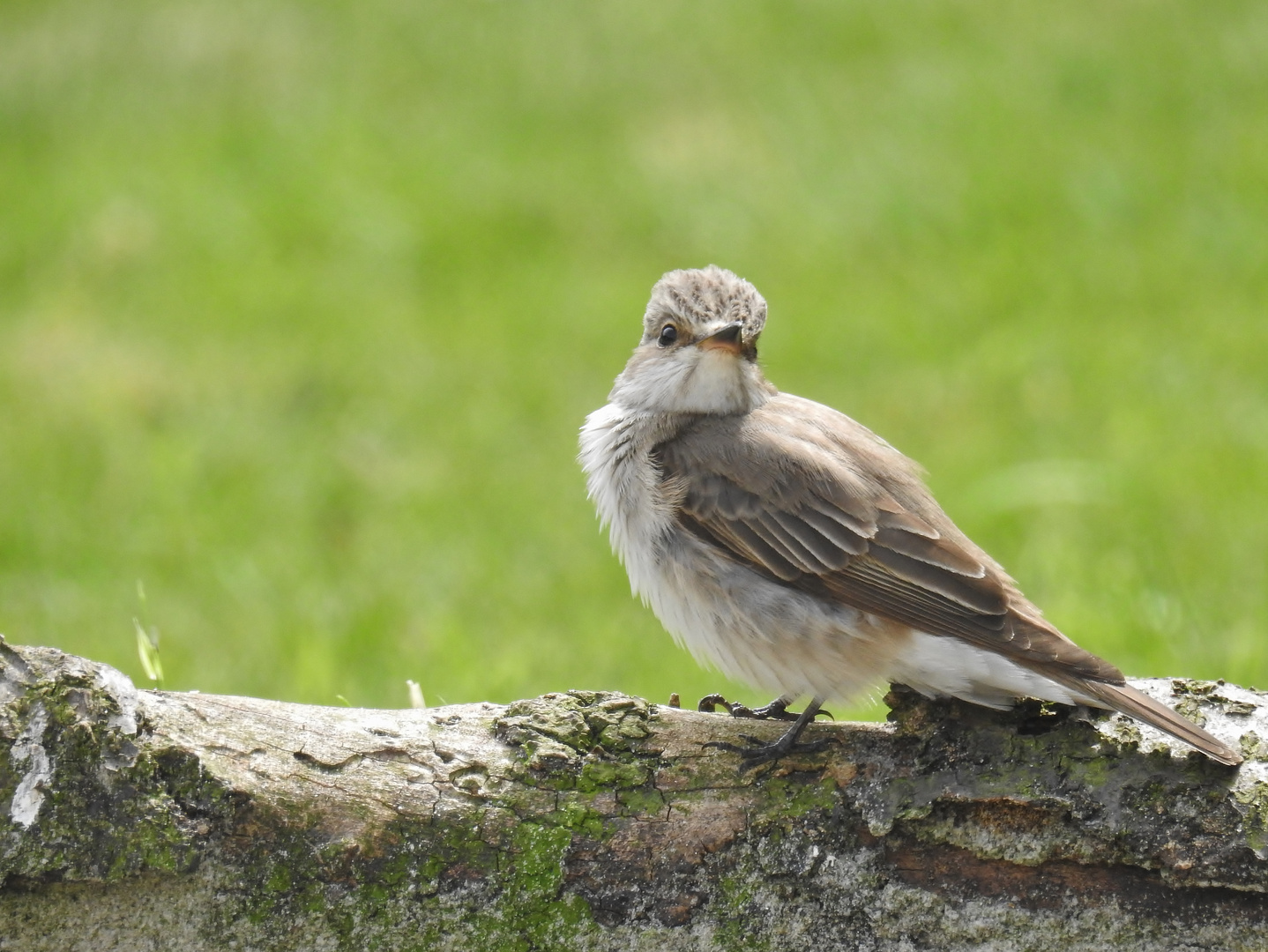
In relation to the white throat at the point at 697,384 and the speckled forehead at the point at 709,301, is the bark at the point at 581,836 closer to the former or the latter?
the white throat at the point at 697,384

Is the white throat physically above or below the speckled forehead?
below

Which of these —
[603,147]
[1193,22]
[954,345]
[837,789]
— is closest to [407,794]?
[837,789]

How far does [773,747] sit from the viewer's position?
400cm

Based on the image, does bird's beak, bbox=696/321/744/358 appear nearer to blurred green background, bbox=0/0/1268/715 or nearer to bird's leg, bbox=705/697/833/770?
bird's leg, bbox=705/697/833/770

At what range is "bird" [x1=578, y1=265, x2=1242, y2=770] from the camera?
4070mm

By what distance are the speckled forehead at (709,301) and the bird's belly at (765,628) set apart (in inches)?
34.7

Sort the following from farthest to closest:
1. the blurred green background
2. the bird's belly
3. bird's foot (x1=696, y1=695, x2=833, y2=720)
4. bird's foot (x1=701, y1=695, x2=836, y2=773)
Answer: the blurred green background
bird's foot (x1=696, y1=695, x2=833, y2=720)
the bird's belly
bird's foot (x1=701, y1=695, x2=836, y2=773)

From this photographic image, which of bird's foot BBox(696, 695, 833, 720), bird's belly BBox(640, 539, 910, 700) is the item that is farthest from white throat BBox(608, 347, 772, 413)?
bird's foot BBox(696, 695, 833, 720)

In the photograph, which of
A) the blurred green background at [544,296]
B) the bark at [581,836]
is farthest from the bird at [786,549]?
the blurred green background at [544,296]

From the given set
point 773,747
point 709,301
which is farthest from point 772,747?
point 709,301

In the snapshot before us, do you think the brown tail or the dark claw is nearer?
the brown tail

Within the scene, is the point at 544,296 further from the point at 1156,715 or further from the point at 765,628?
the point at 1156,715

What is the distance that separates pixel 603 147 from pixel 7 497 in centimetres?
577

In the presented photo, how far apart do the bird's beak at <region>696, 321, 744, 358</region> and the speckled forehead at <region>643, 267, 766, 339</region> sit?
10cm
